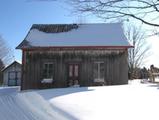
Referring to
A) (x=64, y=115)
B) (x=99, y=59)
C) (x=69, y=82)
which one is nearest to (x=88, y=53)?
(x=99, y=59)

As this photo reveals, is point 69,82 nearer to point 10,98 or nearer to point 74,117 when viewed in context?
point 10,98

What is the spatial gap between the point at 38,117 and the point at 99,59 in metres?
16.1

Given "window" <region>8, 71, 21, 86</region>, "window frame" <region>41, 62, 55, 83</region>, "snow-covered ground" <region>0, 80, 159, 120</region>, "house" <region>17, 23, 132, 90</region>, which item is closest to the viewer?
"snow-covered ground" <region>0, 80, 159, 120</region>

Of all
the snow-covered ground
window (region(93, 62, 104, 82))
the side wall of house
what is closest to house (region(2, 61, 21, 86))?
the side wall of house

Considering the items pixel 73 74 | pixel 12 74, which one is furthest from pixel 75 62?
pixel 12 74

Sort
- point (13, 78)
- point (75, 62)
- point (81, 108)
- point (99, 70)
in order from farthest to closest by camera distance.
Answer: point (13, 78) < point (75, 62) < point (99, 70) < point (81, 108)

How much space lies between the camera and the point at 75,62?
24.3 meters

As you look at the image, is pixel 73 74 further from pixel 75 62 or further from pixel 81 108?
pixel 81 108

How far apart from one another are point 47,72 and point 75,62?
231cm

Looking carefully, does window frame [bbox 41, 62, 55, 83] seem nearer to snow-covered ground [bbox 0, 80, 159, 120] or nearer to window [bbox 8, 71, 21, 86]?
snow-covered ground [bbox 0, 80, 159, 120]

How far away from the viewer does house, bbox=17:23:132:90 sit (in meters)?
24.0

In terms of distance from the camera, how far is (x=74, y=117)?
865 cm

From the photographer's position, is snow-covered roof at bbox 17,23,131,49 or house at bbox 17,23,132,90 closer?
house at bbox 17,23,132,90

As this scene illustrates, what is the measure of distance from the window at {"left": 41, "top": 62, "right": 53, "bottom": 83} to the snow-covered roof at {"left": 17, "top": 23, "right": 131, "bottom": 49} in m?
1.54
